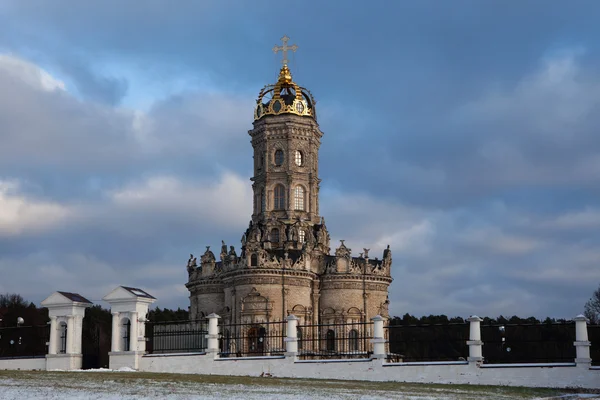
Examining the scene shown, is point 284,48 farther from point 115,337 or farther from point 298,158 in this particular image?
point 115,337

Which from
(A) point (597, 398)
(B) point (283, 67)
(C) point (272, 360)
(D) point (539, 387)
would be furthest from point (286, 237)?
(A) point (597, 398)

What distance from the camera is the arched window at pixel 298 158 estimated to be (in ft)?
218

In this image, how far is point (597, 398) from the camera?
2395cm

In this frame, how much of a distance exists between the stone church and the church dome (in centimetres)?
8

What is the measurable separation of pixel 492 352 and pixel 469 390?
52494 mm

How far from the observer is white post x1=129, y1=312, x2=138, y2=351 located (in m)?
35.0

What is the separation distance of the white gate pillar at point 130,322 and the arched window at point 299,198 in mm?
31140

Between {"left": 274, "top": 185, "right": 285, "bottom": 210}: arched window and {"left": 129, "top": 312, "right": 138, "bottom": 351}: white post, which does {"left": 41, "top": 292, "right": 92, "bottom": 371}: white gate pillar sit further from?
{"left": 274, "top": 185, "right": 285, "bottom": 210}: arched window

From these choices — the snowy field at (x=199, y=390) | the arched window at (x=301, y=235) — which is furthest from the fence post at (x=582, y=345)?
the arched window at (x=301, y=235)

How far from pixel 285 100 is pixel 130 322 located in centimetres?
3502

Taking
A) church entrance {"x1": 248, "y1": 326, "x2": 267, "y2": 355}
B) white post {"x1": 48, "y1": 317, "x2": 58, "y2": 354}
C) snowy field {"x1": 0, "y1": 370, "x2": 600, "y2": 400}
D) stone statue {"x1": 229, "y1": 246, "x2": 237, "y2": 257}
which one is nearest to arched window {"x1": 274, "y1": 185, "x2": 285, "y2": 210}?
stone statue {"x1": 229, "y1": 246, "x2": 237, "y2": 257}

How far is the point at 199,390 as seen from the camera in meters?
22.3

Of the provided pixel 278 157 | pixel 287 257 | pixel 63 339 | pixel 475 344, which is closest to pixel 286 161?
pixel 278 157

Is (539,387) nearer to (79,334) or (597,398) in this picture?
(597,398)
